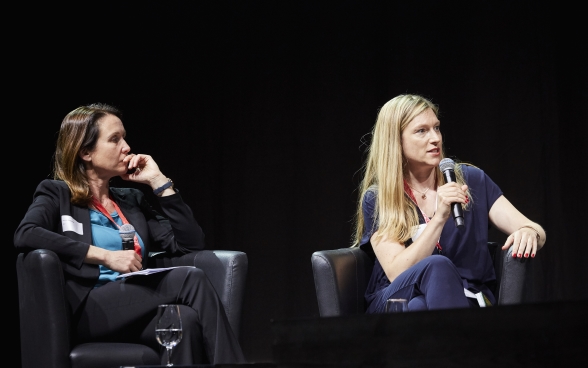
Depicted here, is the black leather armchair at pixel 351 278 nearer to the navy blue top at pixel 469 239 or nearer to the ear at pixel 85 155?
the navy blue top at pixel 469 239

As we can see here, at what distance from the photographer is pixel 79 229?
2682 mm

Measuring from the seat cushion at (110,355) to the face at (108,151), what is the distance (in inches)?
29.4

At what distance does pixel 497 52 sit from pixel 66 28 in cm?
243

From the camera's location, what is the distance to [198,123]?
4.31m

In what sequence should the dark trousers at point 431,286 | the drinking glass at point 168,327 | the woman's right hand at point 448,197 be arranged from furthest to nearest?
the woman's right hand at point 448,197 < the dark trousers at point 431,286 < the drinking glass at point 168,327

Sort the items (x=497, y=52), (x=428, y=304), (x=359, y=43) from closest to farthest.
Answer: (x=428, y=304) < (x=497, y=52) < (x=359, y=43)

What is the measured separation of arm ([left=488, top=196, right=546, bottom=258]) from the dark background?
1079 mm

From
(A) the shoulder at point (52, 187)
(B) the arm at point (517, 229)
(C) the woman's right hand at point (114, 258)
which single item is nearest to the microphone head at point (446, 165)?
(B) the arm at point (517, 229)

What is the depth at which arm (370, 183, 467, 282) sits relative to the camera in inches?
97.4

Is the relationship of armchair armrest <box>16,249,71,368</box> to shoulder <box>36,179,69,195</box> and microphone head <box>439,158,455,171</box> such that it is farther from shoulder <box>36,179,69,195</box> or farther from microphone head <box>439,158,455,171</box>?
microphone head <box>439,158,455,171</box>

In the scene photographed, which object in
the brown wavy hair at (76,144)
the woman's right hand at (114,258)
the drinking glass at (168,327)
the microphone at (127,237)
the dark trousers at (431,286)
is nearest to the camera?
the drinking glass at (168,327)

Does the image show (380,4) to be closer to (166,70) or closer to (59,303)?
(166,70)

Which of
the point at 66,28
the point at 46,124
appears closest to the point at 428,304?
the point at 46,124

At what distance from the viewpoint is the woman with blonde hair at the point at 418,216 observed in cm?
257
